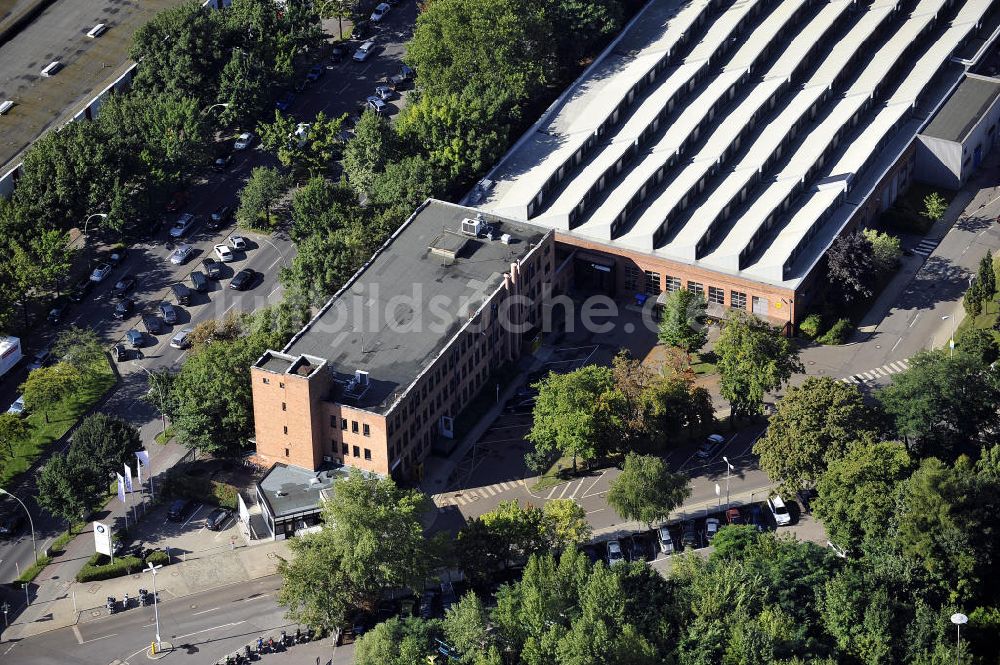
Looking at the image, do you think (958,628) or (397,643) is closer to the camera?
(397,643)

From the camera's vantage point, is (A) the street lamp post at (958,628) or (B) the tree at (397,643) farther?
(B) the tree at (397,643)

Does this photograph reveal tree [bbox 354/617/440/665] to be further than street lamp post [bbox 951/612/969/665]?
Yes

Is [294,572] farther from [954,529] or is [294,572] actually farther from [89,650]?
[954,529]

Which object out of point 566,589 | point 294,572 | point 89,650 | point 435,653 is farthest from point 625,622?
point 89,650

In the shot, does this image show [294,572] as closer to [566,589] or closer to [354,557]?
[354,557]

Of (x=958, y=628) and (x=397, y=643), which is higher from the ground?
(x=397, y=643)

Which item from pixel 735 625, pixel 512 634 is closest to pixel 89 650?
pixel 512 634
